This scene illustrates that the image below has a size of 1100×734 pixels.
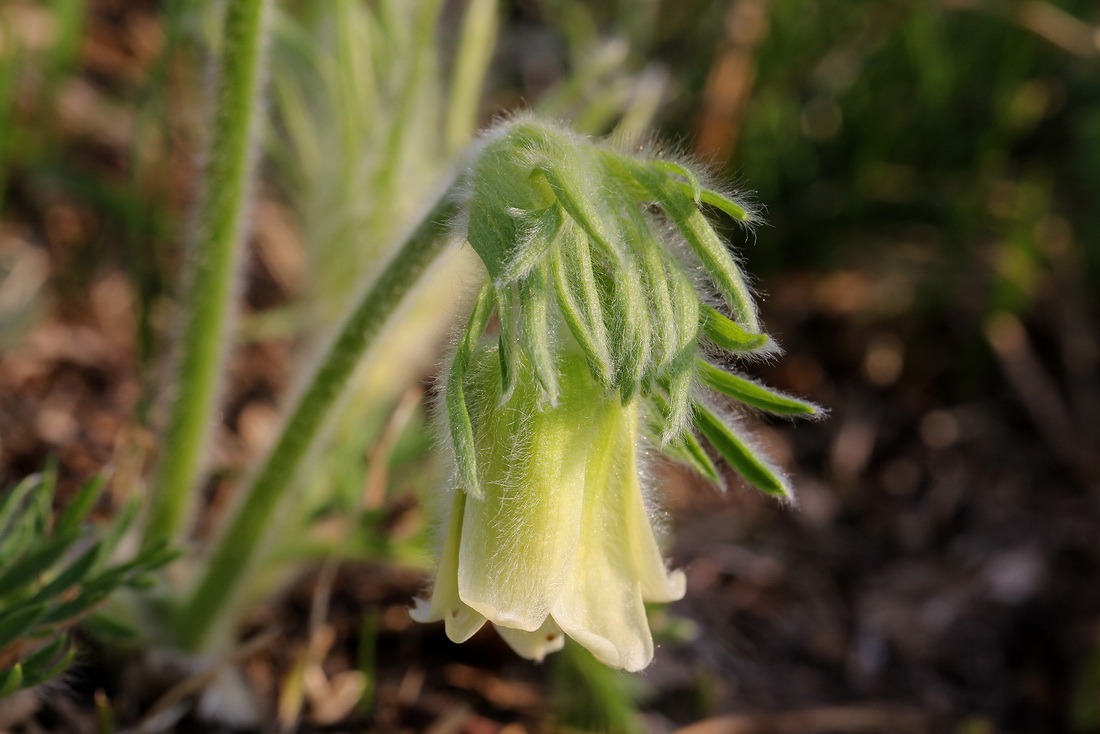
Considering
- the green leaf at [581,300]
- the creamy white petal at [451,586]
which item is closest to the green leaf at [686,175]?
the green leaf at [581,300]

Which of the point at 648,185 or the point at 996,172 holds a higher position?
the point at 648,185

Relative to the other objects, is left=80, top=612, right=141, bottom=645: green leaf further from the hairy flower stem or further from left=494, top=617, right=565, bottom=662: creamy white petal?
left=494, top=617, right=565, bottom=662: creamy white petal

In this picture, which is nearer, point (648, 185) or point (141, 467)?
point (648, 185)

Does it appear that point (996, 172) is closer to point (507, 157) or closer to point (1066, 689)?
point (1066, 689)

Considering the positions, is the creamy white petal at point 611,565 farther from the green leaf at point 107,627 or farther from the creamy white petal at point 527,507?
the green leaf at point 107,627

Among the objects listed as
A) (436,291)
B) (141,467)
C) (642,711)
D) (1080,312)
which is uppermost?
(436,291)

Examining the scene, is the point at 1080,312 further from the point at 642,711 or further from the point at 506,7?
the point at 506,7

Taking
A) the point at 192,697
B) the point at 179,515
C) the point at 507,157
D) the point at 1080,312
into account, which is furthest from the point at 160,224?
the point at 1080,312

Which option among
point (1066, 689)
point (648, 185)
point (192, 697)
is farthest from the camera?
point (1066, 689)

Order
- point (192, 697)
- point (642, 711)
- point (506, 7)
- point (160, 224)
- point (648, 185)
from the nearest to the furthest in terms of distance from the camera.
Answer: point (648, 185), point (192, 697), point (642, 711), point (160, 224), point (506, 7)
